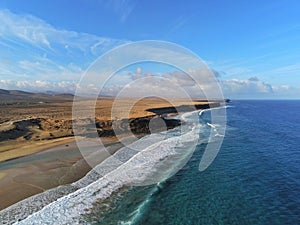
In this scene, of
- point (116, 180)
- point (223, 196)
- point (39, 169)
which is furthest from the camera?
point (39, 169)

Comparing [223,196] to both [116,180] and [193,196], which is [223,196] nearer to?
[193,196]

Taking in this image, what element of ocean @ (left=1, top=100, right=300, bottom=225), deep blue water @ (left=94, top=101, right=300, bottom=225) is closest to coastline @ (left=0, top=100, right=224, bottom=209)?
ocean @ (left=1, top=100, right=300, bottom=225)

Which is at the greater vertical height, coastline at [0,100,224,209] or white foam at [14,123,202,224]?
coastline at [0,100,224,209]

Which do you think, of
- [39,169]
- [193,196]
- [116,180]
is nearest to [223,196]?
[193,196]

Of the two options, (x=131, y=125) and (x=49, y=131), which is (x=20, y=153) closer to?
(x=49, y=131)

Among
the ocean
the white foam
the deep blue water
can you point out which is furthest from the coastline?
the deep blue water

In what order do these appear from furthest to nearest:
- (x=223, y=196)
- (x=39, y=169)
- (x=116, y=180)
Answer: (x=39, y=169) < (x=116, y=180) < (x=223, y=196)

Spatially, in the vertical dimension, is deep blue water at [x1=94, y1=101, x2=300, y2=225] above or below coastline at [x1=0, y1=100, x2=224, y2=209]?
below

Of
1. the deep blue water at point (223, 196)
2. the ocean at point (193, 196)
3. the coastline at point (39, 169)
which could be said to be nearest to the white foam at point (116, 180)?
the ocean at point (193, 196)

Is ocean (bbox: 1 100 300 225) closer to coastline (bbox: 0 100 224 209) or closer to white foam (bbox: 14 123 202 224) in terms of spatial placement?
white foam (bbox: 14 123 202 224)

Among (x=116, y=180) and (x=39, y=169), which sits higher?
(x=39, y=169)

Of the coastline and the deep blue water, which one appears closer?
the deep blue water
